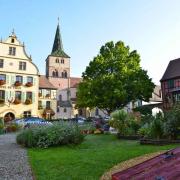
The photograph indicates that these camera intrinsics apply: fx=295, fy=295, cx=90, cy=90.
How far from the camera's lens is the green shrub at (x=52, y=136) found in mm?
13461

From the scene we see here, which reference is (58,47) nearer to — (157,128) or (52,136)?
(52,136)

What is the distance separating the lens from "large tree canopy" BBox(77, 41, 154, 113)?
38812mm

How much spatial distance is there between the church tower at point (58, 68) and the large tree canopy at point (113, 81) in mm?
40876

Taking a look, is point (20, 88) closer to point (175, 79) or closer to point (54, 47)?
point (175, 79)

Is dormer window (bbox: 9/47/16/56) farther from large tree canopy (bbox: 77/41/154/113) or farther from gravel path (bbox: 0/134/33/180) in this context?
gravel path (bbox: 0/134/33/180)

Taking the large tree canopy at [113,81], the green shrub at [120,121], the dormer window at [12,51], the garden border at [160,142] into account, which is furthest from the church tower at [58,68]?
the garden border at [160,142]

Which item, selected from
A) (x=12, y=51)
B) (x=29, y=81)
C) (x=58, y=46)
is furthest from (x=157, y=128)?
(x=58, y=46)

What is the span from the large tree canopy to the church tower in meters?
40.9

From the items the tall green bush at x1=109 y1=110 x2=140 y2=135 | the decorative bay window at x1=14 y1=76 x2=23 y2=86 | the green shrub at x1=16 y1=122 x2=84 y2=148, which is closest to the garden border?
the green shrub at x1=16 y1=122 x2=84 y2=148

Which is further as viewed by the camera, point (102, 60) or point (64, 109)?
point (64, 109)

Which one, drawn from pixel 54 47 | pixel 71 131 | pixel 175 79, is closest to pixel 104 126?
pixel 71 131

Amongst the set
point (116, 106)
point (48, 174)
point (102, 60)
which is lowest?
point (48, 174)

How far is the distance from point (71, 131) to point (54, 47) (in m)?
75.3

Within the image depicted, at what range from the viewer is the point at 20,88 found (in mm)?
46500
